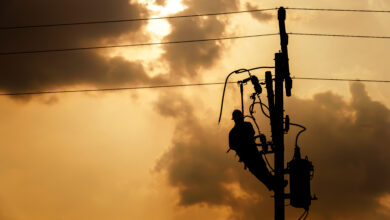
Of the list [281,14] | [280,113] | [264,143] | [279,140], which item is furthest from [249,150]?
[281,14]

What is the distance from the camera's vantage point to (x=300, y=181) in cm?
1465

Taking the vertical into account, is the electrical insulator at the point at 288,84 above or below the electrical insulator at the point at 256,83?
above

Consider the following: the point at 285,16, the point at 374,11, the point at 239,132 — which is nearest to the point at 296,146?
the point at 239,132

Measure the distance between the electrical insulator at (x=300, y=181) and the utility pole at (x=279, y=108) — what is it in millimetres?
476

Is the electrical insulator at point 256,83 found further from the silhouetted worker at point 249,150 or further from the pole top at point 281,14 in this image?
the pole top at point 281,14

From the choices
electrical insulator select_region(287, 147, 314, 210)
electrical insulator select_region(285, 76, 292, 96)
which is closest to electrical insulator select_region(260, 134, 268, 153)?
electrical insulator select_region(287, 147, 314, 210)

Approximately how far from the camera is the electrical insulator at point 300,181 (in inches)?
567

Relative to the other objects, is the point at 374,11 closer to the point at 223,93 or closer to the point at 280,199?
the point at 223,93

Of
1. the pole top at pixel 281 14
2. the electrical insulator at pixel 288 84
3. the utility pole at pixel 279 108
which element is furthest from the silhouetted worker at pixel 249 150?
the pole top at pixel 281 14

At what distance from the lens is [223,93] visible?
50.7ft

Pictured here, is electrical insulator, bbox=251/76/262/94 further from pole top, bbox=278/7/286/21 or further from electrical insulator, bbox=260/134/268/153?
pole top, bbox=278/7/286/21

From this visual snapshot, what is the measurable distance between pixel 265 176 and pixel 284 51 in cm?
383

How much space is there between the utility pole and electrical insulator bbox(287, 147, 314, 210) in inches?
18.7

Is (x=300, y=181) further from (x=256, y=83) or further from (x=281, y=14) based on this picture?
(x=281, y=14)
